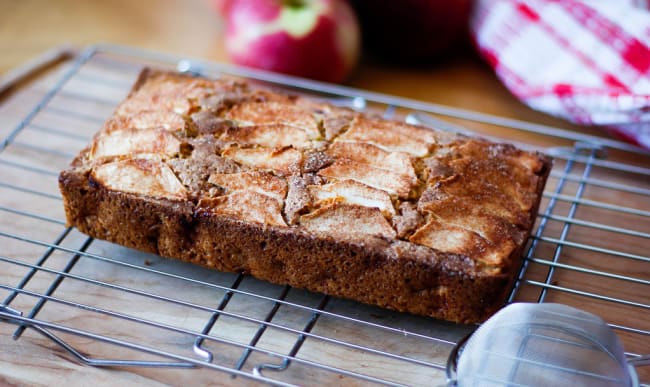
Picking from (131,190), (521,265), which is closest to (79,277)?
(131,190)

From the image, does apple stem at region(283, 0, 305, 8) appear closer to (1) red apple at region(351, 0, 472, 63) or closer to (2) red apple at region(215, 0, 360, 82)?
(2) red apple at region(215, 0, 360, 82)

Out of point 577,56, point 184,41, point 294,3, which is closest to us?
point 577,56

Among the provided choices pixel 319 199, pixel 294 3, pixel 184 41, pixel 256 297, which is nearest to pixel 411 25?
pixel 294 3

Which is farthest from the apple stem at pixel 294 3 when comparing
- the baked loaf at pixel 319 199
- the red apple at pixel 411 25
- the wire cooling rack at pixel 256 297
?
the baked loaf at pixel 319 199

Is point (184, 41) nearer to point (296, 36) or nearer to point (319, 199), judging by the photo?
point (296, 36)

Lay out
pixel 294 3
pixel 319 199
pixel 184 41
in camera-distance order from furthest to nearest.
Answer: pixel 184 41 → pixel 294 3 → pixel 319 199

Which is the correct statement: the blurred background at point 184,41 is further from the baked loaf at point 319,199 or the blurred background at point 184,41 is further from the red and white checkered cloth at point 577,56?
the baked loaf at point 319,199

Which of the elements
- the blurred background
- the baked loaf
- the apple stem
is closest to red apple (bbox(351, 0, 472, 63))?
the blurred background
